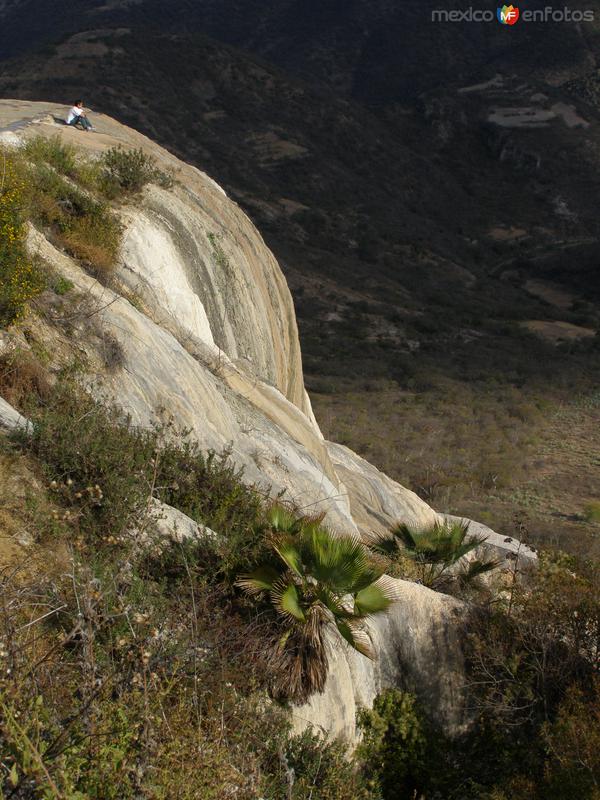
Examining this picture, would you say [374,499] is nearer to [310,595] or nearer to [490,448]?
[310,595]

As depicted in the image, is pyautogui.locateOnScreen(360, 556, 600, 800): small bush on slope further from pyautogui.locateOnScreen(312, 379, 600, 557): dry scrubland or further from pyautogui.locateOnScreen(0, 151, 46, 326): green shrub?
pyautogui.locateOnScreen(312, 379, 600, 557): dry scrubland

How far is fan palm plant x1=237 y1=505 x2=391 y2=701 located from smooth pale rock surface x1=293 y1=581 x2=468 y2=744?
1.99ft

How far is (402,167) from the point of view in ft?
273

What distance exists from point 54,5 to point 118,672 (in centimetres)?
17607

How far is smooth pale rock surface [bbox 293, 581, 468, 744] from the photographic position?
594cm

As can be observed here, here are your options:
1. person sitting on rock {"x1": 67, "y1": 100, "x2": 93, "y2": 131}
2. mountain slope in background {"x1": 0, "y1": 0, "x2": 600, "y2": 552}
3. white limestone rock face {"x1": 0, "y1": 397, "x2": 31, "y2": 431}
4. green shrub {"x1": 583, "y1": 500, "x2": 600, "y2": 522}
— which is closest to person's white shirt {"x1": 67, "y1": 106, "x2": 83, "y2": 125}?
person sitting on rock {"x1": 67, "y1": 100, "x2": 93, "y2": 131}

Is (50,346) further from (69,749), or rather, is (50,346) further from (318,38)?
(318,38)

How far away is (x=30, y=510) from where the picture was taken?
4.73 metres

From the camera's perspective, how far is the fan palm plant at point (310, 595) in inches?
193

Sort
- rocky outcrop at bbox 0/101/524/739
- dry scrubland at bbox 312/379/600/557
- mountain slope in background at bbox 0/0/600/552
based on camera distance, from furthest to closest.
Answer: mountain slope in background at bbox 0/0/600/552 → dry scrubland at bbox 312/379/600/557 → rocky outcrop at bbox 0/101/524/739

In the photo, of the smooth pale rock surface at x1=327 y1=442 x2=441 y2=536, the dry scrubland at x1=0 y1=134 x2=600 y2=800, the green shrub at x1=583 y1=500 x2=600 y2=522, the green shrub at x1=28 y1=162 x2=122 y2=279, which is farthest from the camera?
the green shrub at x1=583 y1=500 x2=600 y2=522
